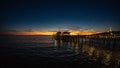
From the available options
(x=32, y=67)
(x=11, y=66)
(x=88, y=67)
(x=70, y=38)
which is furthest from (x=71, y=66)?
(x=70, y=38)

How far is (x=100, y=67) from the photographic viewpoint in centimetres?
1788

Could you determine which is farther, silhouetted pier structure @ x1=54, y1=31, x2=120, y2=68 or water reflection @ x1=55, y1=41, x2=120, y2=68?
silhouetted pier structure @ x1=54, y1=31, x2=120, y2=68

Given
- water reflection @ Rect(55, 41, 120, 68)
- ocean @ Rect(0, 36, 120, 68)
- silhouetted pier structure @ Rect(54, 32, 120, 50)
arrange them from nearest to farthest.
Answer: ocean @ Rect(0, 36, 120, 68) → water reflection @ Rect(55, 41, 120, 68) → silhouetted pier structure @ Rect(54, 32, 120, 50)

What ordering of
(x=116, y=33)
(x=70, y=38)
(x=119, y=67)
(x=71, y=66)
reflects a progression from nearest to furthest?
1. (x=119, y=67)
2. (x=71, y=66)
3. (x=116, y=33)
4. (x=70, y=38)

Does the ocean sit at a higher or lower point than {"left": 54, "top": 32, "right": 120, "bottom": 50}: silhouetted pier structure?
lower

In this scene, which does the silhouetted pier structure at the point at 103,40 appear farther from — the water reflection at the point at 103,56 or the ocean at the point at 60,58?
the ocean at the point at 60,58

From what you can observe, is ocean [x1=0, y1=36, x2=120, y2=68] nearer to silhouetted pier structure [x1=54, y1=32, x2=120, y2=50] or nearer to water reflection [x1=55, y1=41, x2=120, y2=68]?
water reflection [x1=55, y1=41, x2=120, y2=68]

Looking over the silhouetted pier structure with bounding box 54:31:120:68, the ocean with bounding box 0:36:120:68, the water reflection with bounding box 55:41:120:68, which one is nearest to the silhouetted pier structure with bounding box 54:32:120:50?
the silhouetted pier structure with bounding box 54:31:120:68

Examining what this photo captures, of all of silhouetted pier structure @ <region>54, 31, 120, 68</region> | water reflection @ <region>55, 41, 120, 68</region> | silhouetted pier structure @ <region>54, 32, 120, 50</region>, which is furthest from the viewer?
silhouetted pier structure @ <region>54, 32, 120, 50</region>

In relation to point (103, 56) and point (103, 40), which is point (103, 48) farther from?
point (103, 40)

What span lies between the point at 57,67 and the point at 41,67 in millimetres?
2000

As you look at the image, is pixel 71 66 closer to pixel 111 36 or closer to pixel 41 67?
Answer: pixel 41 67

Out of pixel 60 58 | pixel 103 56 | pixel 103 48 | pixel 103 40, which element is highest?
pixel 103 40

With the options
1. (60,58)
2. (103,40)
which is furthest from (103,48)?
(103,40)
